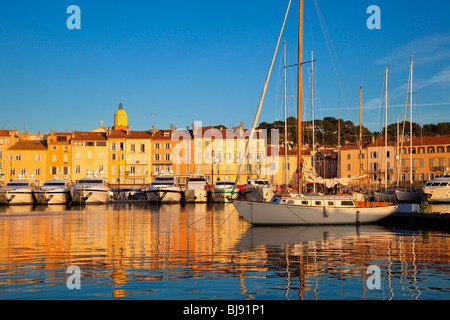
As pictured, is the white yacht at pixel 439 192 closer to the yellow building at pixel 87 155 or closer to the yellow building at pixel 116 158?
the yellow building at pixel 116 158

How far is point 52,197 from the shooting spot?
226 ft

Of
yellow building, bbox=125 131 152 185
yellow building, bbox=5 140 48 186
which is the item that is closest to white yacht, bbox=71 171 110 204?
yellow building, bbox=125 131 152 185

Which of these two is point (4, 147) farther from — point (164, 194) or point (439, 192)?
point (439, 192)

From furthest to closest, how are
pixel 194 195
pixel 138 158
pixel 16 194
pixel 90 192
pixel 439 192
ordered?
pixel 138 158 → pixel 194 195 → pixel 16 194 → pixel 90 192 → pixel 439 192

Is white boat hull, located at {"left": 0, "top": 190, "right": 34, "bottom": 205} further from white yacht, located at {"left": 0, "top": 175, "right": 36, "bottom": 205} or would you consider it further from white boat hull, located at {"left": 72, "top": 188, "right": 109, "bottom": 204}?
white boat hull, located at {"left": 72, "top": 188, "right": 109, "bottom": 204}

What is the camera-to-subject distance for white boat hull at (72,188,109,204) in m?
67.9

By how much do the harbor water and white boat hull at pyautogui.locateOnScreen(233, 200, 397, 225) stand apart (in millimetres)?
1417

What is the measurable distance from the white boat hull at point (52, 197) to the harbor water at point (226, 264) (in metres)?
38.7

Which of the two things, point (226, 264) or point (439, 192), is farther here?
point (439, 192)

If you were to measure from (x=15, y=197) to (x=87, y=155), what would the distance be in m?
34.1

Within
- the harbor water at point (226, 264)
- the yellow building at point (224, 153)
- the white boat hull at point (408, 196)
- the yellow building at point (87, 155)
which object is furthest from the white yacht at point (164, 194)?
the harbor water at point (226, 264)

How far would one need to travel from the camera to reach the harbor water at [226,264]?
46.4 ft

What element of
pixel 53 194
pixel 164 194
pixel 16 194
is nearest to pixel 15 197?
pixel 16 194

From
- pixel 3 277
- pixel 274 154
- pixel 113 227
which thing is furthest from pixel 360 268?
pixel 274 154
